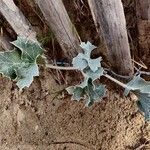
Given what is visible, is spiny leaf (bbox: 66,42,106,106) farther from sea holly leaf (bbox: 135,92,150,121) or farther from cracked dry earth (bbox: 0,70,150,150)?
cracked dry earth (bbox: 0,70,150,150)

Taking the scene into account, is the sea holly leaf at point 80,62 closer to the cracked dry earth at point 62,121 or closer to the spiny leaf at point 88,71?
the spiny leaf at point 88,71

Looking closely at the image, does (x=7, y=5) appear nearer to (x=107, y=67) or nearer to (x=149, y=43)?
(x=107, y=67)

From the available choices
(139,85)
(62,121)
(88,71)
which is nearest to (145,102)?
(139,85)

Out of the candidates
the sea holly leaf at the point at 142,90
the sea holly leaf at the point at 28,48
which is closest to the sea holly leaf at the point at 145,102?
the sea holly leaf at the point at 142,90

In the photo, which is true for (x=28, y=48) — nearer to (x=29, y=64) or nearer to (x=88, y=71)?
(x=29, y=64)

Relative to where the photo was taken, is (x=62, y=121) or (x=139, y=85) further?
(x=62, y=121)

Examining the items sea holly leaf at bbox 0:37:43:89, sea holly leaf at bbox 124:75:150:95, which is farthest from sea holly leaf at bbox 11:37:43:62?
sea holly leaf at bbox 124:75:150:95
